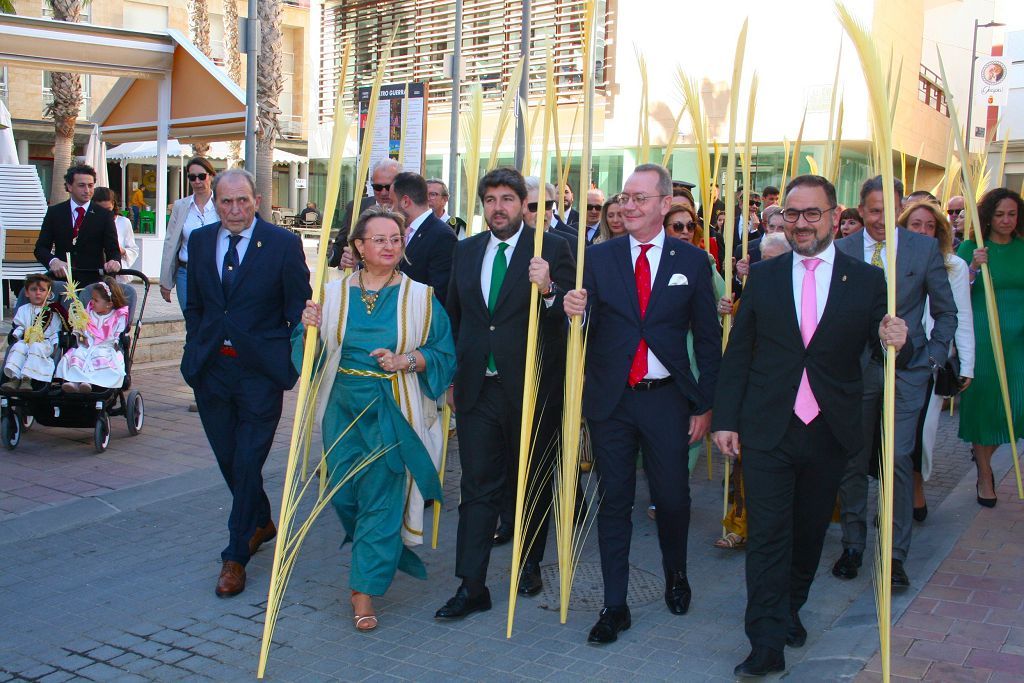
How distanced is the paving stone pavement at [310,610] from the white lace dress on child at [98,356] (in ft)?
3.25

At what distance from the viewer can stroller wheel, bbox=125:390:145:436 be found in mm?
8078

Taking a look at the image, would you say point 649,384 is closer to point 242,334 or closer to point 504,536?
point 504,536

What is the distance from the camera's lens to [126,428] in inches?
334

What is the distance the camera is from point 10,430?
7.56 meters

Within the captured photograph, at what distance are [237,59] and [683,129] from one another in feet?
51.0

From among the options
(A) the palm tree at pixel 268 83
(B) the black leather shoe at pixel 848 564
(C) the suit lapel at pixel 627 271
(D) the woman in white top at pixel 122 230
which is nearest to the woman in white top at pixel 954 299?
(B) the black leather shoe at pixel 848 564

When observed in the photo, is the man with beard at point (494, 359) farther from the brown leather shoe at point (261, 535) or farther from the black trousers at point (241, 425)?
the brown leather shoe at point (261, 535)

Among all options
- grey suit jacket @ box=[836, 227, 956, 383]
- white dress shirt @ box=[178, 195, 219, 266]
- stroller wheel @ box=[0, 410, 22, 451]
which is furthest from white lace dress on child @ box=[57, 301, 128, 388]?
grey suit jacket @ box=[836, 227, 956, 383]

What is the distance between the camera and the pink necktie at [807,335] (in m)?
4.00

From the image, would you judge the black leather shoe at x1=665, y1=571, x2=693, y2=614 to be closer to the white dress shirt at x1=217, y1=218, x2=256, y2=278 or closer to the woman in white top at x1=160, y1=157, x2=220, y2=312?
the white dress shirt at x1=217, y1=218, x2=256, y2=278

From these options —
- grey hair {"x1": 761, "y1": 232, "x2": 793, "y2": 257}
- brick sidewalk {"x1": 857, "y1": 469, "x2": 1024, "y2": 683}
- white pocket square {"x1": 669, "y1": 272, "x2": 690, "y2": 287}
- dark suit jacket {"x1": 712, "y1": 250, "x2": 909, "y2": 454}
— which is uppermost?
grey hair {"x1": 761, "y1": 232, "x2": 793, "y2": 257}

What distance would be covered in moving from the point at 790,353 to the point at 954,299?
6.65 ft

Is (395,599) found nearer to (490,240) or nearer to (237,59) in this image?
(490,240)

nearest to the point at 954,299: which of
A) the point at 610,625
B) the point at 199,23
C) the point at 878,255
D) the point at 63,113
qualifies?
the point at 878,255
